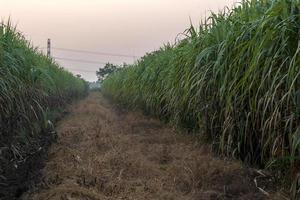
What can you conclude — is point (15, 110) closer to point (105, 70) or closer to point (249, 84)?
point (249, 84)

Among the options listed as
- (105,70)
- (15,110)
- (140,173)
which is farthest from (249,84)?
(105,70)

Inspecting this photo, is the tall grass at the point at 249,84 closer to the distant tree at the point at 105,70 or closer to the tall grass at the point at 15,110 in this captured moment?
the tall grass at the point at 15,110

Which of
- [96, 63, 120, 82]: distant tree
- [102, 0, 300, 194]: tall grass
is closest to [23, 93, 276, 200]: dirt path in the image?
[102, 0, 300, 194]: tall grass

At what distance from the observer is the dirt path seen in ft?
11.2

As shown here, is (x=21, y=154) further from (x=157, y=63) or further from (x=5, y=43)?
(x=157, y=63)

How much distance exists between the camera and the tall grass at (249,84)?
3129 millimetres

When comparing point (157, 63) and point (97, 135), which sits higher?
point (157, 63)

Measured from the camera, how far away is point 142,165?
4.43 m

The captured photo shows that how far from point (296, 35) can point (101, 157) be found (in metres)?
2.39

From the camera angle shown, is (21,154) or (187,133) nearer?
(21,154)

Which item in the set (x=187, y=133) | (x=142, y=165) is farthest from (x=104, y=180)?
(x=187, y=133)

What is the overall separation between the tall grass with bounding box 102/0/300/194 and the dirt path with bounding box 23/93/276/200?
250 millimetres

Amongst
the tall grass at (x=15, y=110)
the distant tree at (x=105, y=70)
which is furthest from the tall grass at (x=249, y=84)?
the distant tree at (x=105, y=70)

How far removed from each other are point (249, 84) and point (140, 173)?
1272 millimetres
